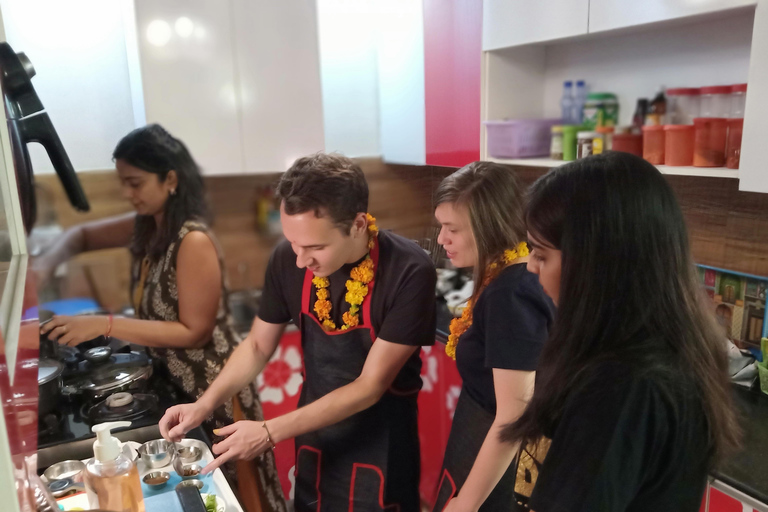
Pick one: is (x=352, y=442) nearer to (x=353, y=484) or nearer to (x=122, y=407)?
(x=353, y=484)

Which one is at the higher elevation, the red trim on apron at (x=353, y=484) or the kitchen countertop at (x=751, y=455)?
the kitchen countertop at (x=751, y=455)

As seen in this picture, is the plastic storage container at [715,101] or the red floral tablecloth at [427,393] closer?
the plastic storage container at [715,101]

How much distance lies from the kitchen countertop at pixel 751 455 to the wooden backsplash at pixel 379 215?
11.6 inches

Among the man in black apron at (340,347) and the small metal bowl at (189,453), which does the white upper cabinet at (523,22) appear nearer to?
the man in black apron at (340,347)

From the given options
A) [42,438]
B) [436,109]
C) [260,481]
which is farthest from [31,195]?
[436,109]

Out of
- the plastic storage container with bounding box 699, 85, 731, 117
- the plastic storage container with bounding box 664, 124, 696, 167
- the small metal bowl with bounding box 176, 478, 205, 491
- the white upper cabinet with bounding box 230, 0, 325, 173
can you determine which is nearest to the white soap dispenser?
the small metal bowl with bounding box 176, 478, 205, 491

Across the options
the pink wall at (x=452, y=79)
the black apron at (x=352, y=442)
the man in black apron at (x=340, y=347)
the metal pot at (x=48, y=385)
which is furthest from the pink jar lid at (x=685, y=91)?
the metal pot at (x=48, y=385)

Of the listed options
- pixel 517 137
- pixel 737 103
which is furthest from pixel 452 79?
pixel 737 103

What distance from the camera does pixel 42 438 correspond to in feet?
2.78

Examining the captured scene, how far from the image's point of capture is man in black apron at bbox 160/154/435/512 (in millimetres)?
873

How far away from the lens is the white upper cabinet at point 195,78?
3.65 ft

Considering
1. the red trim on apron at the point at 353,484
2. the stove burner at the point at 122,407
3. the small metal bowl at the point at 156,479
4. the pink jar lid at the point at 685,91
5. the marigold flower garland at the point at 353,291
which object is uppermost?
the pink jar lid at the point at 685,91

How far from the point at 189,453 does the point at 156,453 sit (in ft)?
0.15

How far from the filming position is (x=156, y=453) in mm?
819
